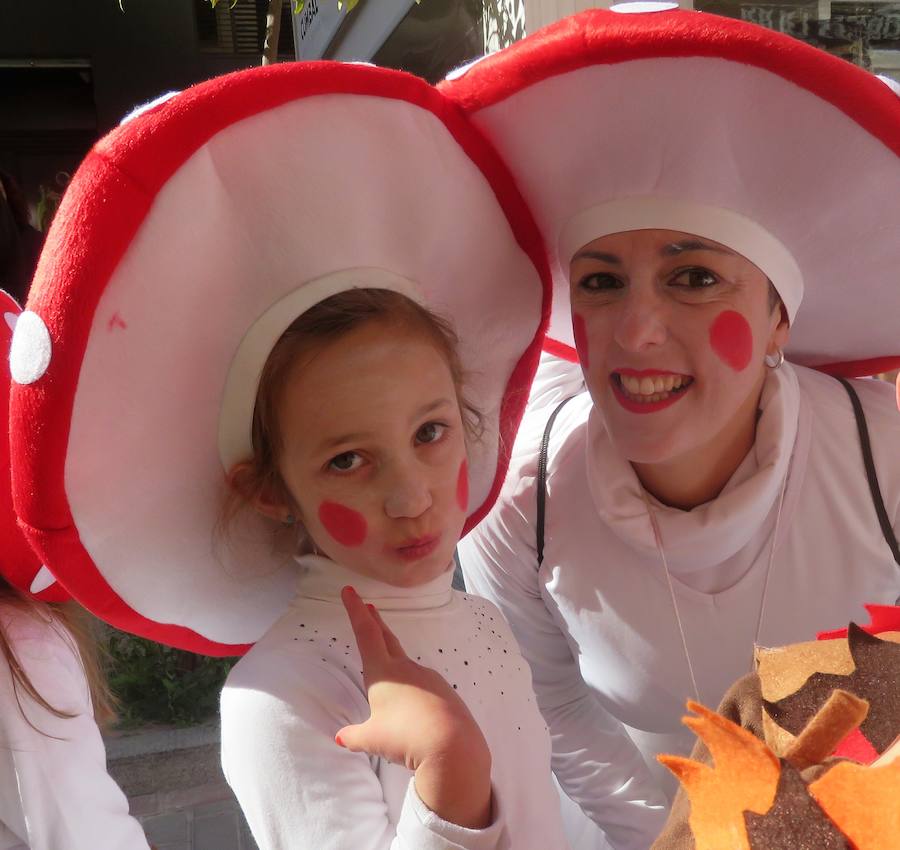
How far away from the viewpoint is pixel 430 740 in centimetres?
76

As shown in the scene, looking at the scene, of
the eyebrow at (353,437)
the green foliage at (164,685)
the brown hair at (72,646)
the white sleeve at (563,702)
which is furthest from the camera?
the green foliage at (164,685)

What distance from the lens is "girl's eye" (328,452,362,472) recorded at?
93 cm

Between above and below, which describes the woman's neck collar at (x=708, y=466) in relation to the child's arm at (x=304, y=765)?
above

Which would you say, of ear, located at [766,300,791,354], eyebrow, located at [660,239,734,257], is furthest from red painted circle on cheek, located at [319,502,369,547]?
ear, located at [766,300,791,354]

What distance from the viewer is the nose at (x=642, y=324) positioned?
1.06m

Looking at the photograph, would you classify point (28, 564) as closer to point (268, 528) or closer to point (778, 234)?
point (268, 528)

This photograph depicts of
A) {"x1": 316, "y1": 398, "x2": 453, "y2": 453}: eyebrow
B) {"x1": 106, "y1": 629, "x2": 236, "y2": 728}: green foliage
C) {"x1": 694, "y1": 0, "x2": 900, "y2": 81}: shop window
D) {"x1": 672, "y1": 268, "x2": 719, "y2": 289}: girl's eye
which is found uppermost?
{"x1": 694, "y1": 0, "x2": 900, "y2": 81}: shop window

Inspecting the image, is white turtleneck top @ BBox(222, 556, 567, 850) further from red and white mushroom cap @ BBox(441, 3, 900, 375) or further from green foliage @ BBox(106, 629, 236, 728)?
green foliage @ BBox(106, 629, 236, 728)

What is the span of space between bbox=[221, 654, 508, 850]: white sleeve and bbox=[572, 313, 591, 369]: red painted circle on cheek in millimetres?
484

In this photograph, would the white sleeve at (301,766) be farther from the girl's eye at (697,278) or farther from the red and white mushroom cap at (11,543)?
the girl's eye at (697,278)

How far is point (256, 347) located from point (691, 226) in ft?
1.64

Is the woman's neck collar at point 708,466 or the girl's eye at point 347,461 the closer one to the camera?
the girl's eye at point 347,461

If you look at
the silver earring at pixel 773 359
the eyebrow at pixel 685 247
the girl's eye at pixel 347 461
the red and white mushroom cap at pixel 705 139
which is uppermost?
the red and white mushroom cap at pixel 705 139

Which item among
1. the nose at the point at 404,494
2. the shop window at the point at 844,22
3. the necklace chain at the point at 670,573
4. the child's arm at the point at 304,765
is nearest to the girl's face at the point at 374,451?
the nose at the point at 404,494
